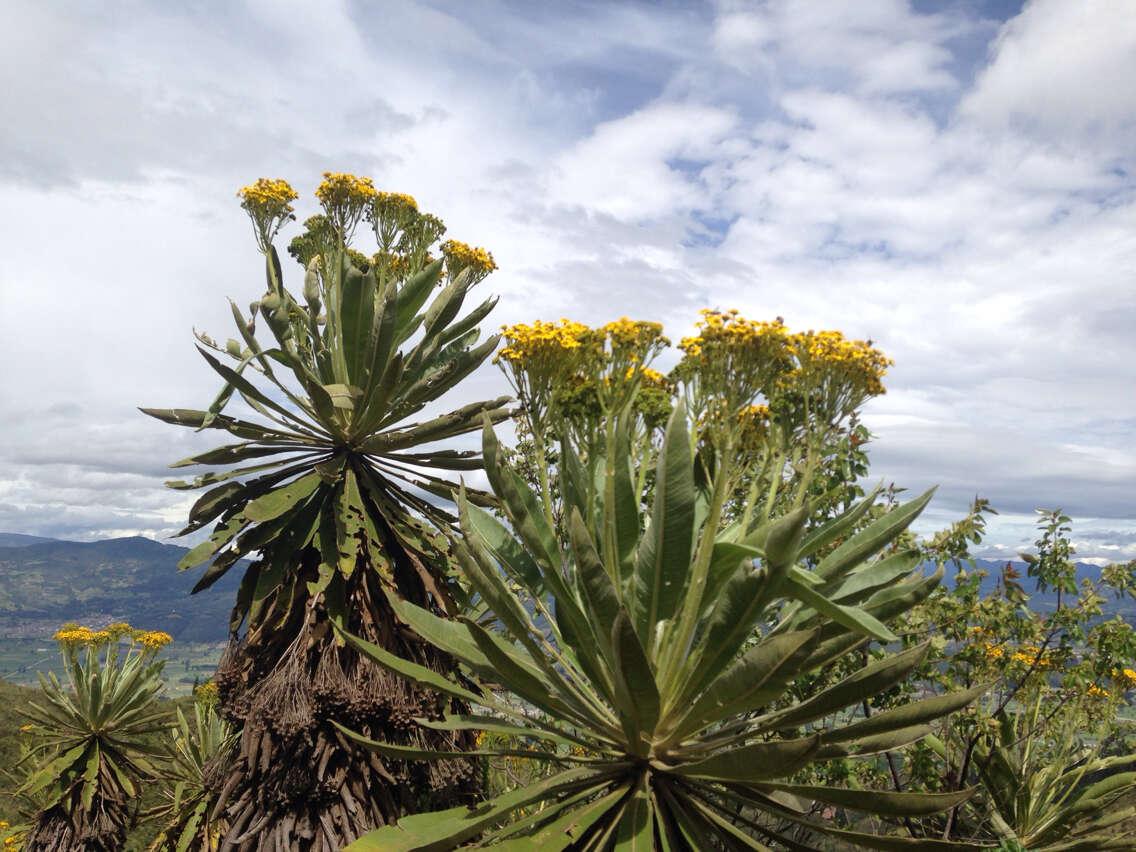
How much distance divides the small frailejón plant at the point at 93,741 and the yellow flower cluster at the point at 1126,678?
11136mm

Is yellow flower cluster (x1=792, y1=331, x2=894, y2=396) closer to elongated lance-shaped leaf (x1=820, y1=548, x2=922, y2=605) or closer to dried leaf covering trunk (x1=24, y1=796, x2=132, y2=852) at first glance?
elongated lance-shaped leaf (x1=820, y1=548, x2=922, y2=605)

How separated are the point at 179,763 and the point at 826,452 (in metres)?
11.1

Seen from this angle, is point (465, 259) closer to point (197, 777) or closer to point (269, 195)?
point (269, 195)

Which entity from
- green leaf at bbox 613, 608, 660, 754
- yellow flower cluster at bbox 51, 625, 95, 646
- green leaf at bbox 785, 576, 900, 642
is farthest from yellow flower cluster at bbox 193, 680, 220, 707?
green leaf at bbox 785, 576, 900, 642

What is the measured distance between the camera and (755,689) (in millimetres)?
2707

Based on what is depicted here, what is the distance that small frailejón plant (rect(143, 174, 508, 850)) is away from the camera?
503 cm

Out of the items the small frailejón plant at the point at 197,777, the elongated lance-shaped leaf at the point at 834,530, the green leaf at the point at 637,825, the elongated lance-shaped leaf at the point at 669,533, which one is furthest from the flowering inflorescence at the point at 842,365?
the small frailejón plant at the point at 197,777

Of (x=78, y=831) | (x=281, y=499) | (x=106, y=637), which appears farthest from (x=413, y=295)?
(x=78, y=831)

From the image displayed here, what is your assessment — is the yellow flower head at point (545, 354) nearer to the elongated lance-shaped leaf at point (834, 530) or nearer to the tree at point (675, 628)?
the tree at point (675, 628)

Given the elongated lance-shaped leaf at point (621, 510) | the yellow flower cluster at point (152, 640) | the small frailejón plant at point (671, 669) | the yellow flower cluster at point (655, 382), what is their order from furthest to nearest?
the yellow flower cluster at point (152, 640) < the yellow flower cluster at point (655, 382) < the elongated lance-shaped leaf at point (621, 510) < the small frailejón plant at point (671, 669)

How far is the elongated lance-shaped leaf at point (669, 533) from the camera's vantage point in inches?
115

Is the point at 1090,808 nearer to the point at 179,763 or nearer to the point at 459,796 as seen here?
the point at 459,796

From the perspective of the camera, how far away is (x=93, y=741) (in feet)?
35.9

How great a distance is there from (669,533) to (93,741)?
11.6m
